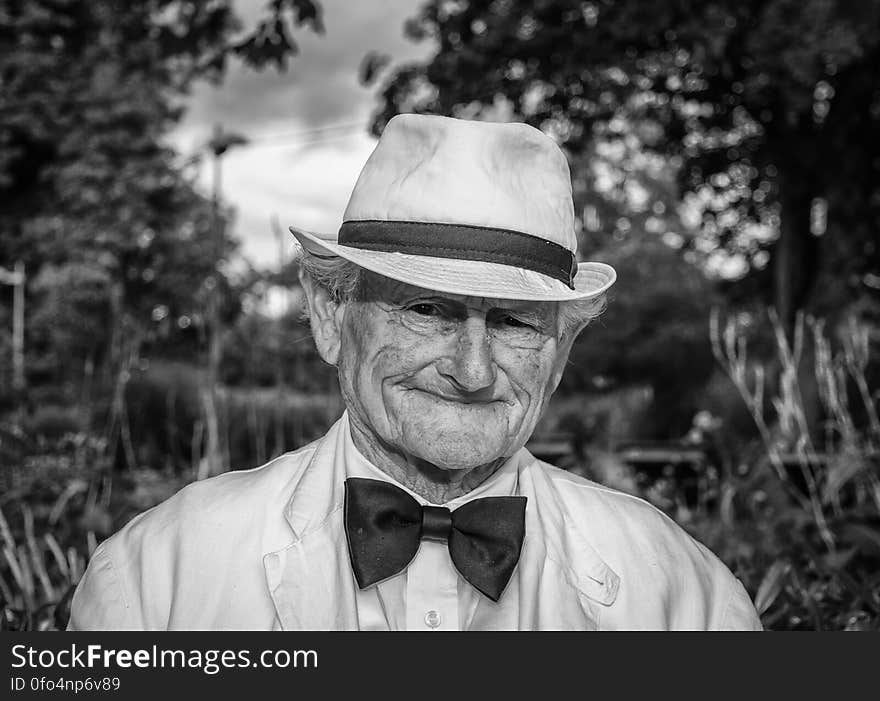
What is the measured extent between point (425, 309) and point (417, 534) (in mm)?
366

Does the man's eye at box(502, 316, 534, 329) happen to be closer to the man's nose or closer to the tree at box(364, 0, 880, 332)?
the man's nose

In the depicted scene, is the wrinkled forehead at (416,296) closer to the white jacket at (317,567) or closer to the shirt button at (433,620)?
the white jacket at (317,567)

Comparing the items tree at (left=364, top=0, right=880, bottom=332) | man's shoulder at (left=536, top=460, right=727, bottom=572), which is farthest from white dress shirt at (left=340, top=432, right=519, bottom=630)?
tree at (left=364, top=0, right=880, bottom=332)

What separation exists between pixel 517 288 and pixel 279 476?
55 cm

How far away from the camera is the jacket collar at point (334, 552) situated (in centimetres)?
156

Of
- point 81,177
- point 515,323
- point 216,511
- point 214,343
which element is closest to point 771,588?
point 515,323

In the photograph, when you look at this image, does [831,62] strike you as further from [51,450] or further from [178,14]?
[51,450]

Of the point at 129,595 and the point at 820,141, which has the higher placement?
the point at 820,141

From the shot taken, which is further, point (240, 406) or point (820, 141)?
point (820, 141)

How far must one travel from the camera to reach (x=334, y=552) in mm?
1603

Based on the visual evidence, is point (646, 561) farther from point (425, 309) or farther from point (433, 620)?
point (425, 309)

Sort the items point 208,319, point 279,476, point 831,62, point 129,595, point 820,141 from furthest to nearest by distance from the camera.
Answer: point 820,141, point 831,62, point 208,319, point 279,476, point 129,595

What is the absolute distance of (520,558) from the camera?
1656 millimetres

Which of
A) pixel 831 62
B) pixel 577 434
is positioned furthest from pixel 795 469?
pixel 831 62
